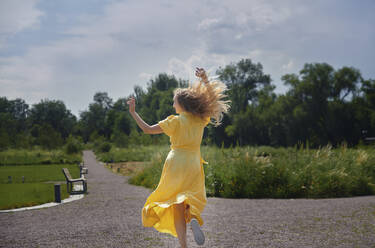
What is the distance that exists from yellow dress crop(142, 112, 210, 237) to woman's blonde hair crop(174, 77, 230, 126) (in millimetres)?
96

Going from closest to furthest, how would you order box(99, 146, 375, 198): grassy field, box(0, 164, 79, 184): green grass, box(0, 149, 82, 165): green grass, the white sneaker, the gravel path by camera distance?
1. the white sneaker
2. the gravel path
3. box(99, 146, 375, 198): grassy field
4. box(0, 164, 79, 184): green grass
5. box(0, 149, 82, 165): green grass

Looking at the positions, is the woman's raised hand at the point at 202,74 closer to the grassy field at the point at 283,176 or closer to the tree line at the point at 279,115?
the grassy field at the point at 283,176

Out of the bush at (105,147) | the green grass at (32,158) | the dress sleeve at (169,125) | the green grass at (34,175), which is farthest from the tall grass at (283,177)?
the bush at (105,147)

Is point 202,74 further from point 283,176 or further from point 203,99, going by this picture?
point 283,176

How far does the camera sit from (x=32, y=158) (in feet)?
105

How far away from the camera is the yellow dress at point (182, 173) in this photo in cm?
371

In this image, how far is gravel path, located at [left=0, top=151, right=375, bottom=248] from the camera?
16.3ft

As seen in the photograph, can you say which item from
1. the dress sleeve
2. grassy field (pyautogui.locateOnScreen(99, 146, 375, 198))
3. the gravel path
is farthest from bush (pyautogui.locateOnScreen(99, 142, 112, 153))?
the dress sleeve

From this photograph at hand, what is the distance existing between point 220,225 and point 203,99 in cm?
310

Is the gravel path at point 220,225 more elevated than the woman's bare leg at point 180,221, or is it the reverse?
the woman's bare leg at point 180,221

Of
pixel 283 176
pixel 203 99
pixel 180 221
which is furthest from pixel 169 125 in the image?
pixel 283 176

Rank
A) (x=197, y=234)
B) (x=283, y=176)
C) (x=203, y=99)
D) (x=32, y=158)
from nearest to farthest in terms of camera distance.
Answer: (x=197, y=234), (x=203, y=99), (x=283, y=176), (x=32, y=158)

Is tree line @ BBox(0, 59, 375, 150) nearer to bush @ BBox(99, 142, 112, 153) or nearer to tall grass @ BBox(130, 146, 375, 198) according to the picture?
bush @ BBox(99, 142, 112, 153)

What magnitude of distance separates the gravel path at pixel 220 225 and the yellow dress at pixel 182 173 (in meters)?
1.27
